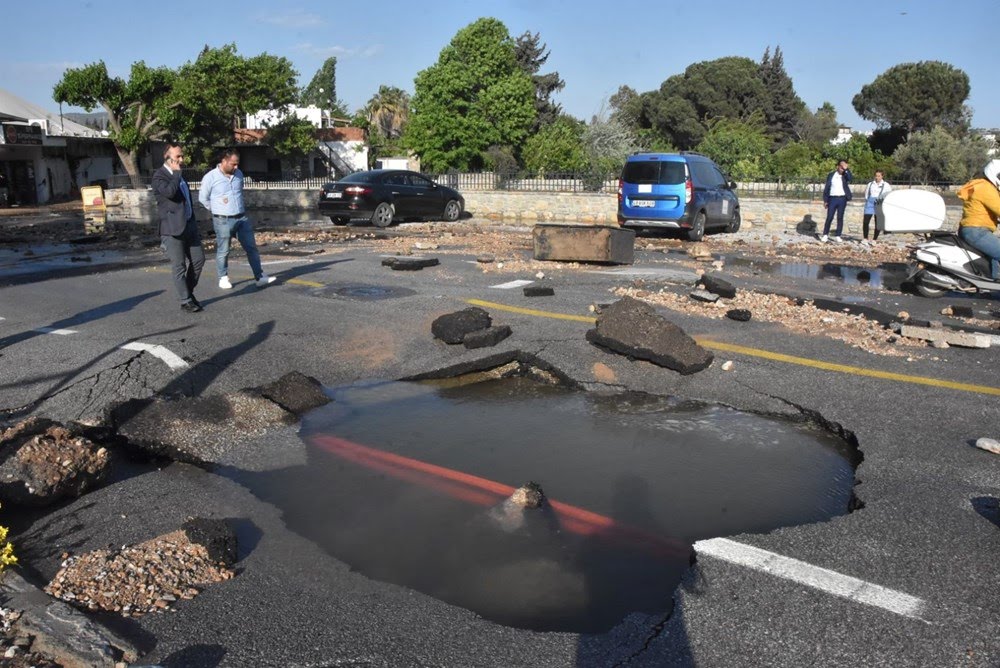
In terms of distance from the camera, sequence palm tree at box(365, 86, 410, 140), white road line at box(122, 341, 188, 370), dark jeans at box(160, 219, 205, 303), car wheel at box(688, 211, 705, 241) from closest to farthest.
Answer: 1. white road line at box(122, 341, 188, 370)
2. dark jeans at box(160, 219, 205, 303)
3. car wheel at box(688, 211, 705, 241)
4. palm tree at box(365, 86, 410, 140)

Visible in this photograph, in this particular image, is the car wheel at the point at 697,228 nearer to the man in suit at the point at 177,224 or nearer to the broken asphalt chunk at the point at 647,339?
the broken asphalt chunk at the point at 647,339

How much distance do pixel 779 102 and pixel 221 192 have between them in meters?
85.5

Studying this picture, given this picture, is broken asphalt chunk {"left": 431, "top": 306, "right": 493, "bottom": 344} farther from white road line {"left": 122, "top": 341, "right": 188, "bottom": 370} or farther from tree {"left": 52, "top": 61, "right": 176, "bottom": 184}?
tree {"left": 52, "top": 61, "right": 176, "bottom": 184}


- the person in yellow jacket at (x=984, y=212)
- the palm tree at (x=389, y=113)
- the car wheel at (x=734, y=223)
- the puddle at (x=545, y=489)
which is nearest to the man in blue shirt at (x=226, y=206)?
the puddle at (x=545, y=489)

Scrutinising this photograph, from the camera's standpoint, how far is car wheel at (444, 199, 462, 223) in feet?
78.2

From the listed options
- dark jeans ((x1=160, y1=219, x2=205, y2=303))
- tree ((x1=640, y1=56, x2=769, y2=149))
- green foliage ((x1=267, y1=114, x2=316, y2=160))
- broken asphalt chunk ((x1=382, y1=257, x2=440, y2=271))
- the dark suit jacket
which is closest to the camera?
the dark suit jacket

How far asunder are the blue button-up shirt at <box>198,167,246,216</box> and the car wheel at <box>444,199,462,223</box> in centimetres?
1389

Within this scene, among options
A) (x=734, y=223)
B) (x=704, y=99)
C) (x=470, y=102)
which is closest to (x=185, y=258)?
(x=734, y=223)

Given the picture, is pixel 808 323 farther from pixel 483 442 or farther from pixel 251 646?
pixel 251 646

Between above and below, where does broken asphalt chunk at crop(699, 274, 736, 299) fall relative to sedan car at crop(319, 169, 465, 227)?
below

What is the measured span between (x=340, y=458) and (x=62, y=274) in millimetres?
9040

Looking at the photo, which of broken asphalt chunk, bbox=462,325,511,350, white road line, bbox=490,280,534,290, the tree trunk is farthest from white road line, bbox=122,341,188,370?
the tree trunk

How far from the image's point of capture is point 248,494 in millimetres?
4438

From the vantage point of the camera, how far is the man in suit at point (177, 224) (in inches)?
333
